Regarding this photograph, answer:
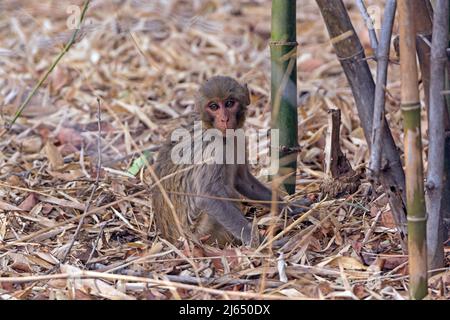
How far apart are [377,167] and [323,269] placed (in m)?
0.76

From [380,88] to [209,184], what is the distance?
185 centimetres

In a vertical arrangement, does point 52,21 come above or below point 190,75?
above

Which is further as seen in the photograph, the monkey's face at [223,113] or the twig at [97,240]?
the monkey's face at [223,113]

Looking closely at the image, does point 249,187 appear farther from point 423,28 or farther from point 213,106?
point 423,28

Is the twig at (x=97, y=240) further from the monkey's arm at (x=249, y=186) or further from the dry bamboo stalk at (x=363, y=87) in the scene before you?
the dry bamboo stalk at (x=363, y=87)

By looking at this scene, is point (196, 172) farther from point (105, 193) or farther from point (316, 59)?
point (316, 59)

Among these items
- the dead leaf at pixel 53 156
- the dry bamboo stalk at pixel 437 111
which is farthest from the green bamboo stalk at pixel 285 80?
the dead leaf at pixel 53 156

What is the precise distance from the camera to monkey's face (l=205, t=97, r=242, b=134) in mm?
5422

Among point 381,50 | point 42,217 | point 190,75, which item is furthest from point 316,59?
point 381,50

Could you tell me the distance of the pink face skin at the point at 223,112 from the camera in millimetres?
5418

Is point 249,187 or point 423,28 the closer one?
point 423,28

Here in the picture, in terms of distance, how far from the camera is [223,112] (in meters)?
5.42

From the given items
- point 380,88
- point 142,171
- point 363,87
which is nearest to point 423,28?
point 363,87

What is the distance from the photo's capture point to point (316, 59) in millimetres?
8547
